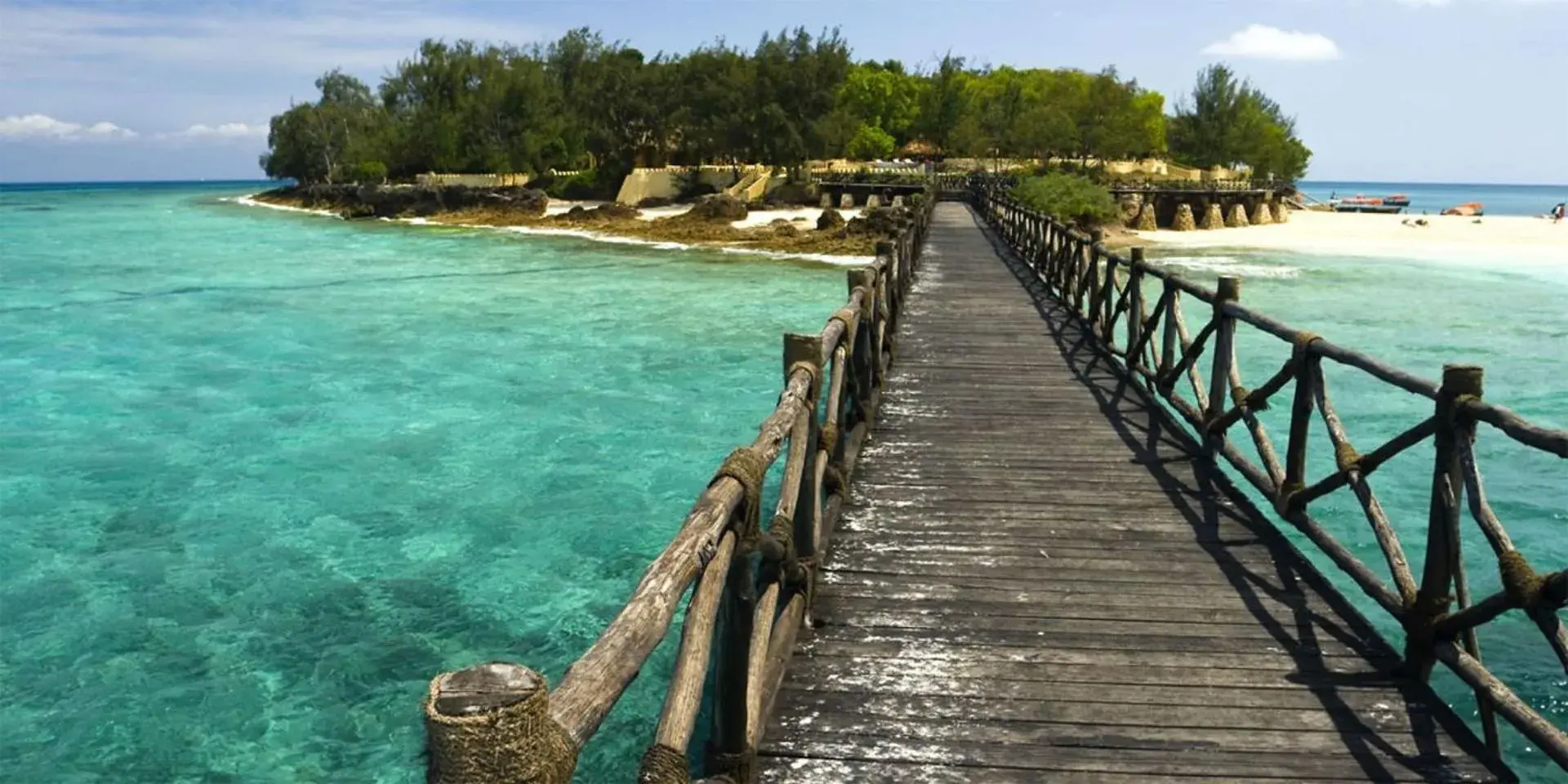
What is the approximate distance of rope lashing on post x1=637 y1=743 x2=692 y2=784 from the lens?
7.90ft

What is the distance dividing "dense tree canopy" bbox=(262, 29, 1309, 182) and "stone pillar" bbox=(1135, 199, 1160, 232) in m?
19.1

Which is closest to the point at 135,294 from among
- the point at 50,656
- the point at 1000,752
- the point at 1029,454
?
the point at 50,656

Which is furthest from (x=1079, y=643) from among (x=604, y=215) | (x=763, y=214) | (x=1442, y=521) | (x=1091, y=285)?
(x=763, y=214)

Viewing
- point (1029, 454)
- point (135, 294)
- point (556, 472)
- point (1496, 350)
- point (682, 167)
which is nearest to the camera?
point (1029, 454)

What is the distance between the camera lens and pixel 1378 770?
144 inches

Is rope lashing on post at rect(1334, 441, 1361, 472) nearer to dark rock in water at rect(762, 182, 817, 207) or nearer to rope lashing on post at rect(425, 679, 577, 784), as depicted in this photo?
rope lashing on post at rect(425, 679, 577, 784)

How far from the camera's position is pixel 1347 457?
17.1ft

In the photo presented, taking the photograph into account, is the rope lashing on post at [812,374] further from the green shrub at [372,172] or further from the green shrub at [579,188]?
the green shrub at [372,172]

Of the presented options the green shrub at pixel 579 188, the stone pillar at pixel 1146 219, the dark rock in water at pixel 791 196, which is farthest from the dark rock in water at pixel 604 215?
the stone pillar at pixel 1146 219

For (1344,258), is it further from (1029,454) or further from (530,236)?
(1029,454)

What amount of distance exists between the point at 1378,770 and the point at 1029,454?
13.4ft

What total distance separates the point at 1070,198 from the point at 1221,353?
129 ft

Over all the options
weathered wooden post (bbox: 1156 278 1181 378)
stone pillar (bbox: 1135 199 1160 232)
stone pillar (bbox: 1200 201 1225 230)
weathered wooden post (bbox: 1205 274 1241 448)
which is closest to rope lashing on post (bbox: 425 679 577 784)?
weathered wooden post (bbox: 1205 274 1241 448)

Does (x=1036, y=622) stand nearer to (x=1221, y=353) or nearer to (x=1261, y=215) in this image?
(x=1221, y=353)
